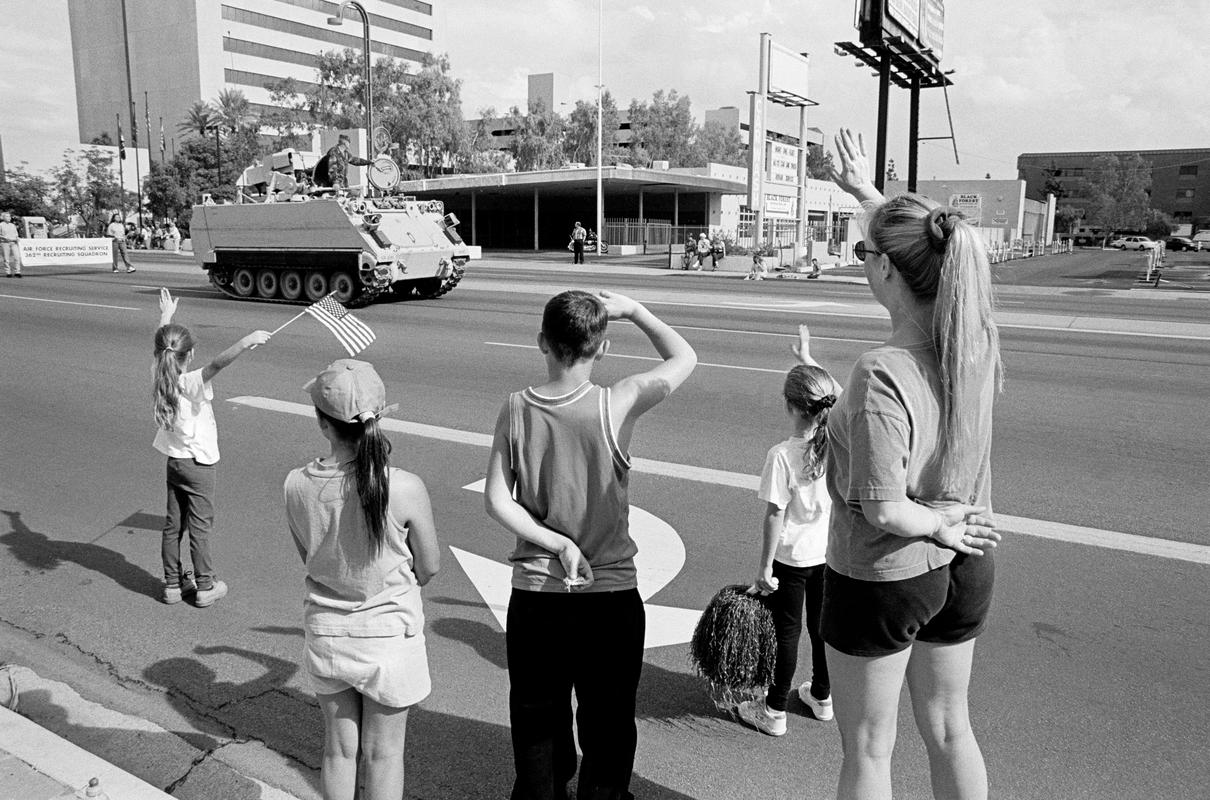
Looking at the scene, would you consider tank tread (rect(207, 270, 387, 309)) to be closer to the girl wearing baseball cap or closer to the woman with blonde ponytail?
the girl wearing baseball cap

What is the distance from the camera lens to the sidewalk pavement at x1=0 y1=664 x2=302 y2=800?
294 centimetres

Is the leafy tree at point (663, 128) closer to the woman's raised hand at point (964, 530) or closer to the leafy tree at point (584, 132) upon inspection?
the leafy tree at point (584, 132)

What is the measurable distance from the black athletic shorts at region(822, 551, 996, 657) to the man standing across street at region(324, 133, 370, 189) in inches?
789

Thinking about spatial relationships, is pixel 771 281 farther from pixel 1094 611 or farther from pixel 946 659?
pixel 946 659

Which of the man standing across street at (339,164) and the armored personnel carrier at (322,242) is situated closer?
the armored personnel carrier at (322,242)

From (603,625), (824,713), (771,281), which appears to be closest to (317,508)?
(603,625)

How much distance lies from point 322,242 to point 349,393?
58.3 feet

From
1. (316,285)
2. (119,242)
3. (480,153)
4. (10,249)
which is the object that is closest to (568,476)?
(316,285)

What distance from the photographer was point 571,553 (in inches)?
99.8

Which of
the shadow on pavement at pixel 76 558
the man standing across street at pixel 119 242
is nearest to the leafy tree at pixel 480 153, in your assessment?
the man standing across street at pixel 119 242

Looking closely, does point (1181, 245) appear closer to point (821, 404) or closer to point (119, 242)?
point (119, 242)

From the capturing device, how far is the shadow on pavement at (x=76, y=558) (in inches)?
197

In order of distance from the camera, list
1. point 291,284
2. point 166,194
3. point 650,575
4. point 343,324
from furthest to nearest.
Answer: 1. point 166,194
2. point 291,284
3. point 650,575
4. point 343,324

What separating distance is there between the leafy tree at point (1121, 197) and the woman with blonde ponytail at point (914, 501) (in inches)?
4259
